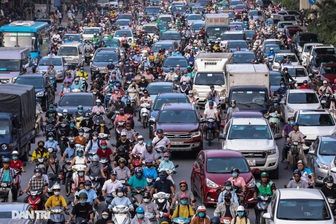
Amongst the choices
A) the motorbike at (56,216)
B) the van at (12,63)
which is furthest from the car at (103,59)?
the motorbike at (56,216)

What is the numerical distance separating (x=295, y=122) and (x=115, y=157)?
617 cm

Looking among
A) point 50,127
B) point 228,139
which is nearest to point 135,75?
point 50,127

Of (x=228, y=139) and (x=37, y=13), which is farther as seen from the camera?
(x=37, y=13)

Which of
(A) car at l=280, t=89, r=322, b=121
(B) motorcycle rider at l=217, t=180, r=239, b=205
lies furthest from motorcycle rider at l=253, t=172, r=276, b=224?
→ (A) car at l=280, t=89, r=322, b=121

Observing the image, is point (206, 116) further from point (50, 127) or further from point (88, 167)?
point (88, 167)

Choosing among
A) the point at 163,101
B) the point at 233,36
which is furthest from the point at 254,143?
the point at 233,36

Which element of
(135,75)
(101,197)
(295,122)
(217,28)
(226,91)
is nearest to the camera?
(101,197)

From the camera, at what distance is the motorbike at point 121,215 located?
23797 millimetres

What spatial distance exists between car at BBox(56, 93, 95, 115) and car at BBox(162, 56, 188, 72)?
1349cm

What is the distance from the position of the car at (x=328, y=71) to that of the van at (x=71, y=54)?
15.4m

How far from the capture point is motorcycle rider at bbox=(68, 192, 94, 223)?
2484 centimetres

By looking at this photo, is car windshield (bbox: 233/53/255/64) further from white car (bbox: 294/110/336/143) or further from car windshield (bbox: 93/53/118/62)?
white car (bbox: 294/110/336/143)

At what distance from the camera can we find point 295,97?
136 feet

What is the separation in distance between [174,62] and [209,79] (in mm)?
8010
